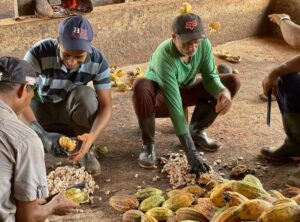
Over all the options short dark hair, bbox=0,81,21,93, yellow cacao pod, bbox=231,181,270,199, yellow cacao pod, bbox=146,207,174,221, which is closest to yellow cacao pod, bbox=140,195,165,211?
yellow cacao pod, bbox=146,207,174,221

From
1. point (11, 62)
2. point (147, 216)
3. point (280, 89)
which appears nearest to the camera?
point (11, 62)

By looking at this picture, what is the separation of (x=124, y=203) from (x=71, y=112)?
3.08 ft

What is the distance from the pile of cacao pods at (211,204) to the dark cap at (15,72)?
1270 mm

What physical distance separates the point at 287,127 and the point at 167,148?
42.8 inches

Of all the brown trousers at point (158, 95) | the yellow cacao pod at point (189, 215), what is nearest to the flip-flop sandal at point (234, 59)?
the brown trousers at point (158, 95)

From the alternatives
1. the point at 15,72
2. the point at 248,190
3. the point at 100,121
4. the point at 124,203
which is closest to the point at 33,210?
the point at 15,72

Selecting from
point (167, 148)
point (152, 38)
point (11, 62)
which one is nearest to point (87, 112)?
point (167, 148)

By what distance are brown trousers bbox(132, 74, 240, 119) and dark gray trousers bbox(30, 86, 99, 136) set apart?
0.37 metres

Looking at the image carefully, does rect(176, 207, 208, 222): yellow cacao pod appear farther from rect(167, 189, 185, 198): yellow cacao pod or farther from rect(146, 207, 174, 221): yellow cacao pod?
rect(167, 189, 185, 198): yellow cacao pod

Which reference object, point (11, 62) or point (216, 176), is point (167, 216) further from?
point (11, 62)

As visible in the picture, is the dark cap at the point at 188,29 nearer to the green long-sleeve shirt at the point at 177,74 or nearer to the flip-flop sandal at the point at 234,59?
the green long-sleeve shirt at the point at 177,74

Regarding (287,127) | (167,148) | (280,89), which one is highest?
(280,89)

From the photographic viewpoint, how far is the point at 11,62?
8.73ft

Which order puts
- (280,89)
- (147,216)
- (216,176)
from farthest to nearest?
(280,89) → (216,176) → (147,216)
